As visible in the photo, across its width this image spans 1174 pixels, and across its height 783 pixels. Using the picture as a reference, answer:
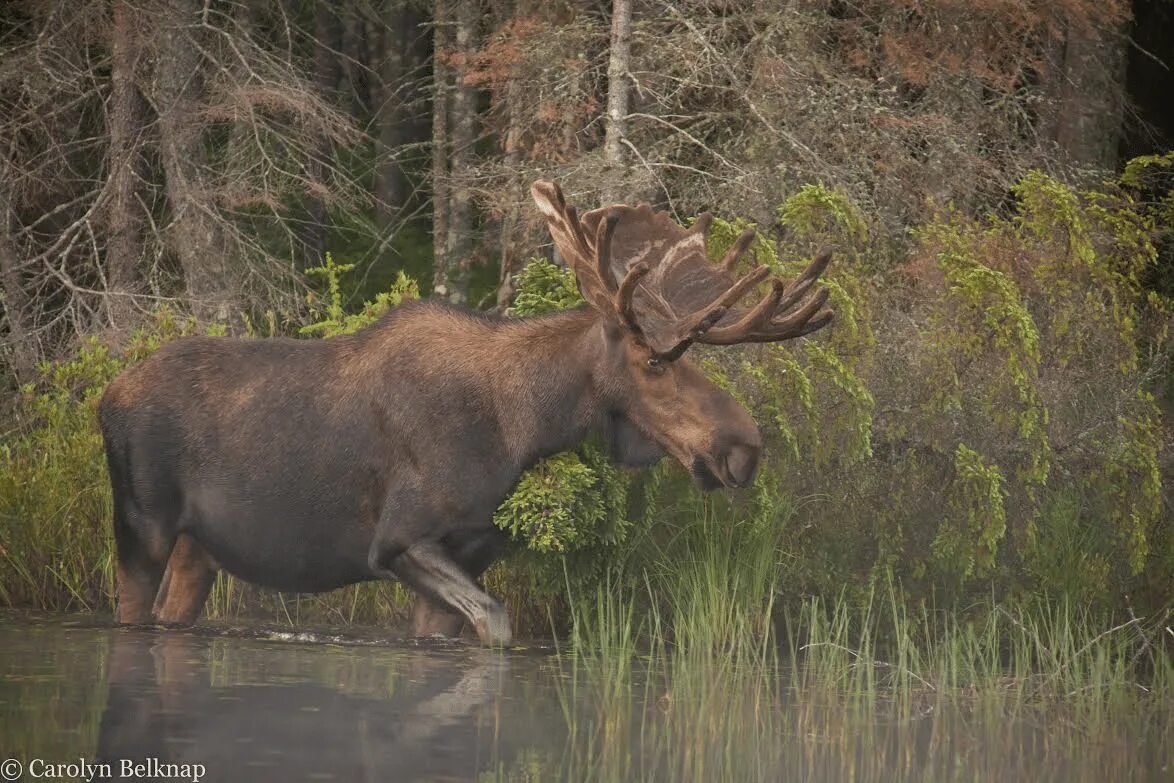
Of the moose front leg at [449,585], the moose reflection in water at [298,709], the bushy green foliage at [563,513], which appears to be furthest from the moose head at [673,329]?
the moose reflection in water at [298,709]

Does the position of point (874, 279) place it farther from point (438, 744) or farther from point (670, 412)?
point (438, 744)

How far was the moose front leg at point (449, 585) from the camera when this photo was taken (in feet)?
30.9

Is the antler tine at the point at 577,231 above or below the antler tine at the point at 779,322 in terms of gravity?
above

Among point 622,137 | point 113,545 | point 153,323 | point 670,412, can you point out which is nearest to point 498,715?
point 670,412

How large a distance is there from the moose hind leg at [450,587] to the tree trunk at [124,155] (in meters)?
9.47

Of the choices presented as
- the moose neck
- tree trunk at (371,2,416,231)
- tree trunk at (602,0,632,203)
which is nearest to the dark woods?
tree trunk at (602,0,632,203)

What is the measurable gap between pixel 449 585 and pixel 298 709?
2.35 m

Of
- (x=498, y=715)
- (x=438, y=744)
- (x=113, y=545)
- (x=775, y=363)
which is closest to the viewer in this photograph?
(x=438, y=744)

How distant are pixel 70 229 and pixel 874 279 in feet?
29.3

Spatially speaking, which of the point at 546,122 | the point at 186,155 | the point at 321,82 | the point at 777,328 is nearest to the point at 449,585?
the point at 777,328

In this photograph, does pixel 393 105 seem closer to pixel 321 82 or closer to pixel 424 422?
pixel 321 82

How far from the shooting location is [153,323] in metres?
16.9

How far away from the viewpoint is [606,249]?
924 cm

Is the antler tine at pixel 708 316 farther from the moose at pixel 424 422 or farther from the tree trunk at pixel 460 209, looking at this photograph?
the tree trunk at pixel 460 209
